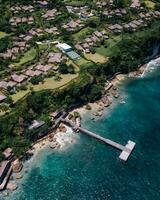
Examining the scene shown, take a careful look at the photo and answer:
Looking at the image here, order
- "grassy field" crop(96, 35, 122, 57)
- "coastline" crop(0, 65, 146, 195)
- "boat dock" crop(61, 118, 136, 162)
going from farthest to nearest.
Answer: "grassy field" crop(96, 35, 122, 57), "boat dock" crop(61, 118, 136, 162), "coastline" crop(0, 65, 146, 195)

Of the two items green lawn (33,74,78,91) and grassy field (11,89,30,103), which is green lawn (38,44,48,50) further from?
grassy field (11,89,30,103)

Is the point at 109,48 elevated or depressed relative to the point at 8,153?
elevated

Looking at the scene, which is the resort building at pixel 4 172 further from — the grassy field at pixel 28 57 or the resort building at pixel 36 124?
the grassy field at pixel 28 57

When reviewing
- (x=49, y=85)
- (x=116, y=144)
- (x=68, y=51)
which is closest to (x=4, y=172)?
(x=116, y=144)

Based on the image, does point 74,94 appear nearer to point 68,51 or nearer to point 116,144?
point 116,144

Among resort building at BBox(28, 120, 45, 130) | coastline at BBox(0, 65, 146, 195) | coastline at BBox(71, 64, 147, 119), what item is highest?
resort building at BBox(28, 120, 45, 130)

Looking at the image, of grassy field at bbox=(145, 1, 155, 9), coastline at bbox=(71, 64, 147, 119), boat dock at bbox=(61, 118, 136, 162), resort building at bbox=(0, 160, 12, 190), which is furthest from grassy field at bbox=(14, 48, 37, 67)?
grassy field at bbox=(145, 1, 155, 9)

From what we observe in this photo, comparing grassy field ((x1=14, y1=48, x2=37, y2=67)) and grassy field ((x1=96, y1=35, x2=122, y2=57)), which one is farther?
grassy field ((x1=96, y1=35, x2=122, y2=57))
